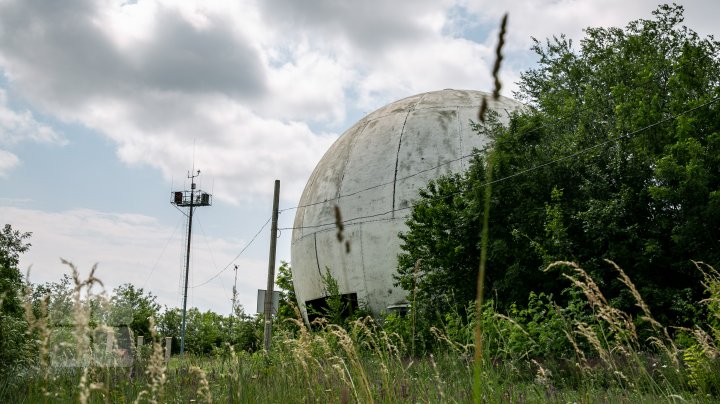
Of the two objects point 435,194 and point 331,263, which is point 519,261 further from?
point 331,263

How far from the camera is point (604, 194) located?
48.5 feet

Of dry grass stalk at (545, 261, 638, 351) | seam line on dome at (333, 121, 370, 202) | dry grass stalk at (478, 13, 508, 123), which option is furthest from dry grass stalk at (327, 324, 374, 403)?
seam line on dome at (333, 121, 370, 202)

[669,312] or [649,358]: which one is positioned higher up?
[669,312]

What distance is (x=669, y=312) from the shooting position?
45.1ft

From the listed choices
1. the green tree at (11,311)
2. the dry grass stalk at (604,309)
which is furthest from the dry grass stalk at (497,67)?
the green tree at (11,311)

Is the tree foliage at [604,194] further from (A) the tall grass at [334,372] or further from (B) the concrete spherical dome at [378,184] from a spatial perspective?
(A) the tall grass at [334,372]

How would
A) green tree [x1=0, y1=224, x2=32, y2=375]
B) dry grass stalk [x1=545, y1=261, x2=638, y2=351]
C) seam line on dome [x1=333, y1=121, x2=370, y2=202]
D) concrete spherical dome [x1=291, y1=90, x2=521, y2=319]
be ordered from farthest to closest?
seam line on dome [x1=333, y1=121, x2=370, y2=202] → concrete spherical dome [x1=291, y1=90, x2=521, y2=319] → green tree [x1=0, y1=224, x2=32, y2=375] → dry grass stalk [x1=545, y1=261, x2=638, y2=351]

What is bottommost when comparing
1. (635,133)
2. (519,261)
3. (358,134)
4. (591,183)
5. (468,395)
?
(468,395)

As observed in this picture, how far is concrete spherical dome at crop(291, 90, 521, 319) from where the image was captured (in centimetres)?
1873

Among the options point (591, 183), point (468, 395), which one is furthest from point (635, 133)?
point (468, 395)

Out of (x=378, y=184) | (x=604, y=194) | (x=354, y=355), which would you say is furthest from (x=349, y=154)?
(x=354, y=355)

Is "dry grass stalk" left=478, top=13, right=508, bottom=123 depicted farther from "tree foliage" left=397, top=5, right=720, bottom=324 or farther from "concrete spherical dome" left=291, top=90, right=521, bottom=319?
"concrete spherical dome" left=291, top=90, right=521, bottom=319

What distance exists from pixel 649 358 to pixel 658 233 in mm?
4220

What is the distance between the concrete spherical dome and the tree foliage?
976 mm
